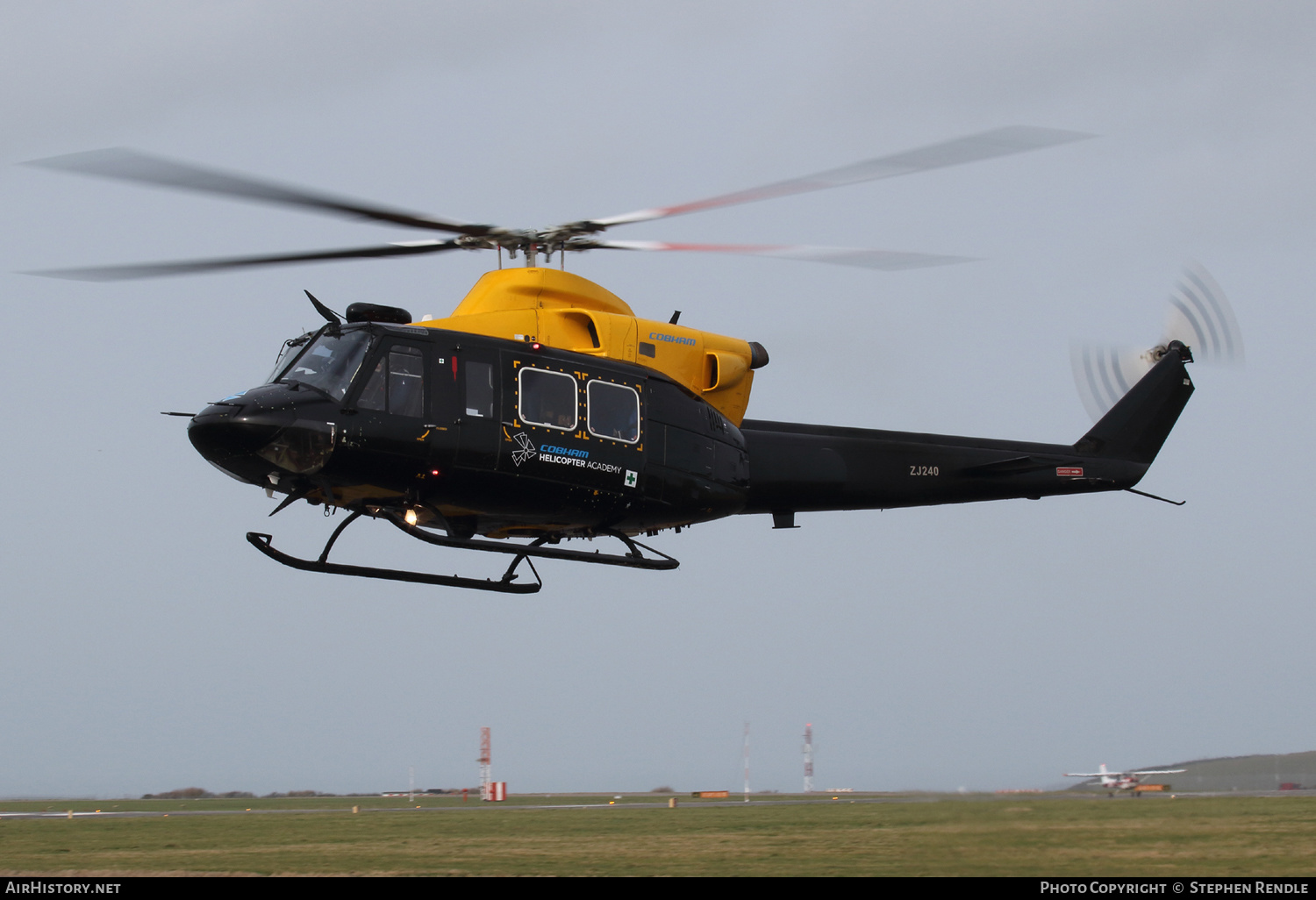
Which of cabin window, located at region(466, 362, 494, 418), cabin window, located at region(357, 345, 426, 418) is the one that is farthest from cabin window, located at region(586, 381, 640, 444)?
cabin window, located at region(357, 345, 426, 418)

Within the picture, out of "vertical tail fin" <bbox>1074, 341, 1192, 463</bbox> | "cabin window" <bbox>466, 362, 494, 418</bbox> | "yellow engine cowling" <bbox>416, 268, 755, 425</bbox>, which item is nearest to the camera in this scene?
"cabin window" <bbox>466, 362, 494, 418</bbox>

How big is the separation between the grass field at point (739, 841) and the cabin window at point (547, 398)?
19.7 feet

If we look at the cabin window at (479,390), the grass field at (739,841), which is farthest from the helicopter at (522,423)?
the grass field at (739,841)

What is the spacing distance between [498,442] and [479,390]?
67cm

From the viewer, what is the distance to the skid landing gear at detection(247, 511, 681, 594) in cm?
1441

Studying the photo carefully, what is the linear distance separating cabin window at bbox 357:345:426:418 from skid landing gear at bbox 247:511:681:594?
136 centimetres

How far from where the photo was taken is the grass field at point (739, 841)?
13.0 m

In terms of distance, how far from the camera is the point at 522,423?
1503cm

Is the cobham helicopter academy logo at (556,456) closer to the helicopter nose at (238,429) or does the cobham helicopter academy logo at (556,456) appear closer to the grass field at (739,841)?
the helicopter nose at (238,429)

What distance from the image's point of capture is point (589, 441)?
15484mm

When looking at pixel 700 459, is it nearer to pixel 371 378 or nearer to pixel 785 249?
pixel 785 249

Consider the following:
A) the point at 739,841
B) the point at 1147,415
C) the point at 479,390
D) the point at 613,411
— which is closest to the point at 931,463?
the point at 1147,415

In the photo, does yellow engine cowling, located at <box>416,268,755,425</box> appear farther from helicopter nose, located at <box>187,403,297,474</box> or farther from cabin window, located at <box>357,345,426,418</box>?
helicopter nose, located at <box>187,403,297,474</box>

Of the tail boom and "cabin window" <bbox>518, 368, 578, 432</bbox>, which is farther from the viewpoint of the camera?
the tail boom
